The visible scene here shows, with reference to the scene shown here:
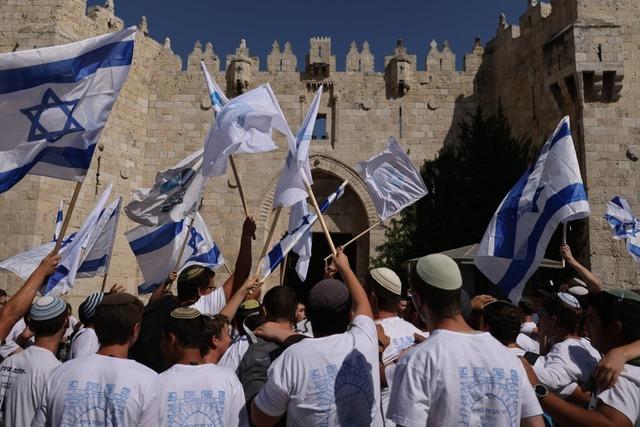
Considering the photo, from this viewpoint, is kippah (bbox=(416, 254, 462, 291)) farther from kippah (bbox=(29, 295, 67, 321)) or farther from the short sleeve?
kippah (bbox=(29, 295, 67, 321))

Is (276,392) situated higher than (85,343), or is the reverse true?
(276,392)

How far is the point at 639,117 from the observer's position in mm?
11195

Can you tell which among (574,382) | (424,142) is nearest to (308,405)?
(574,382)

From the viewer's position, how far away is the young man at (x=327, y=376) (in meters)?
2.11

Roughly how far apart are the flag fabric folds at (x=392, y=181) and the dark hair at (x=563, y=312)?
3372mm

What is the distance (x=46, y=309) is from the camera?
8.88ft

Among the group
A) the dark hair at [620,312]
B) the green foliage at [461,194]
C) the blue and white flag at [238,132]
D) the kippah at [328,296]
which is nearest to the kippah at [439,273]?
the kippah at [328,296]


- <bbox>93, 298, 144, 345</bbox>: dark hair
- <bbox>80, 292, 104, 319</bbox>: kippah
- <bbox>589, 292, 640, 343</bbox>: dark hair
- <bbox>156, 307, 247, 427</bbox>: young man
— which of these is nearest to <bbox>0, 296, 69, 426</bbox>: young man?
<bbox>93, 298, 144, 345</bbox>: dark hair

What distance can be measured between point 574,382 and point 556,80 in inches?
423

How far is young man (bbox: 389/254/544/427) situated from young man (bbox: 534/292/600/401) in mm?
842

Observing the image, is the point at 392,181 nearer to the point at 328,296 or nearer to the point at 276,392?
the point at 328,296

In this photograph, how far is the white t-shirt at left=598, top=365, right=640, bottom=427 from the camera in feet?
6.95

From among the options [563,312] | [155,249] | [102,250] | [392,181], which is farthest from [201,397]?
[392,181]

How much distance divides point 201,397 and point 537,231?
337 cm
